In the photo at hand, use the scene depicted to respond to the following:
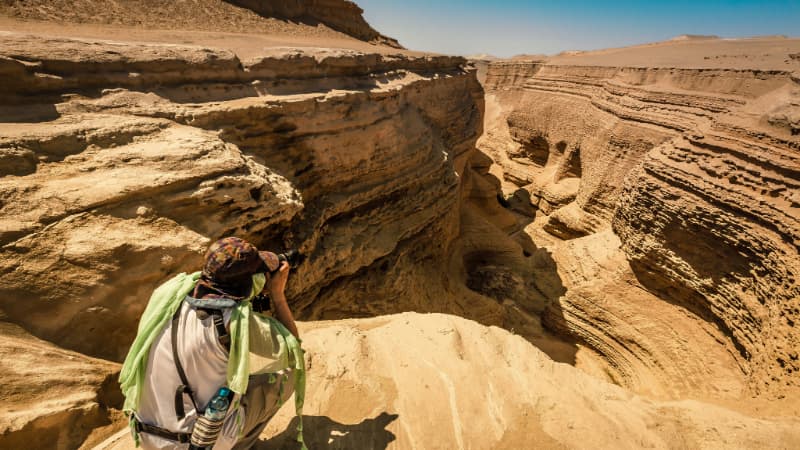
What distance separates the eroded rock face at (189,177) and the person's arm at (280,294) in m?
1.92

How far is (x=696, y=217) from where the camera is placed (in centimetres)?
752

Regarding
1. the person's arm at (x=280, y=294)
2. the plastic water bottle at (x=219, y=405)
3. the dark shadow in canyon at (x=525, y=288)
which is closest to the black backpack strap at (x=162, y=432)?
the plastic water bottle at (x=219, y=405)

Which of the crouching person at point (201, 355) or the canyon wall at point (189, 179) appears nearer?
the crouching person at point (201, 355)

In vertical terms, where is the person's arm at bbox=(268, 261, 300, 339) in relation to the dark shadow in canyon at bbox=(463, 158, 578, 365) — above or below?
above

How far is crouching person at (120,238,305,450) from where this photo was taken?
1891 millimetres

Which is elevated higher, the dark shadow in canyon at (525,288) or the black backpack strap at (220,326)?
the black backpack strap at (220,326)

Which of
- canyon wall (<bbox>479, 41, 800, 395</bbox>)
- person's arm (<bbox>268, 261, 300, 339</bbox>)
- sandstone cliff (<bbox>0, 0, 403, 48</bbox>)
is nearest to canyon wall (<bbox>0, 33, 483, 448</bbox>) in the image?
person's arm (<bbox>268, 261, 300, 339</bbox>)

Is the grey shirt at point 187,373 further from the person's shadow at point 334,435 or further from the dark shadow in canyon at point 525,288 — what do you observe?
the dark shadow in canyon at point 525,288

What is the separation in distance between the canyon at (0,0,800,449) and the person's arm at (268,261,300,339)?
91 centimetres

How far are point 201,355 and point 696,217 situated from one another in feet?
28.1

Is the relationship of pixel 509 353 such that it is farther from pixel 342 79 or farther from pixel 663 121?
pixel 663 121

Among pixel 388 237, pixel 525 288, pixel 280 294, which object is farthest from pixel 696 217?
pixel 280 294

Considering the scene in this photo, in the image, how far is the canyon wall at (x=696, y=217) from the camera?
6.30 m

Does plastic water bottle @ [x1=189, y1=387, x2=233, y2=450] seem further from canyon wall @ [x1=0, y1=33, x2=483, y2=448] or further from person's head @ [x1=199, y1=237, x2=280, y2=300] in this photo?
canyon wall @ [x1=0, y1=33, x2=483, y2=448]
